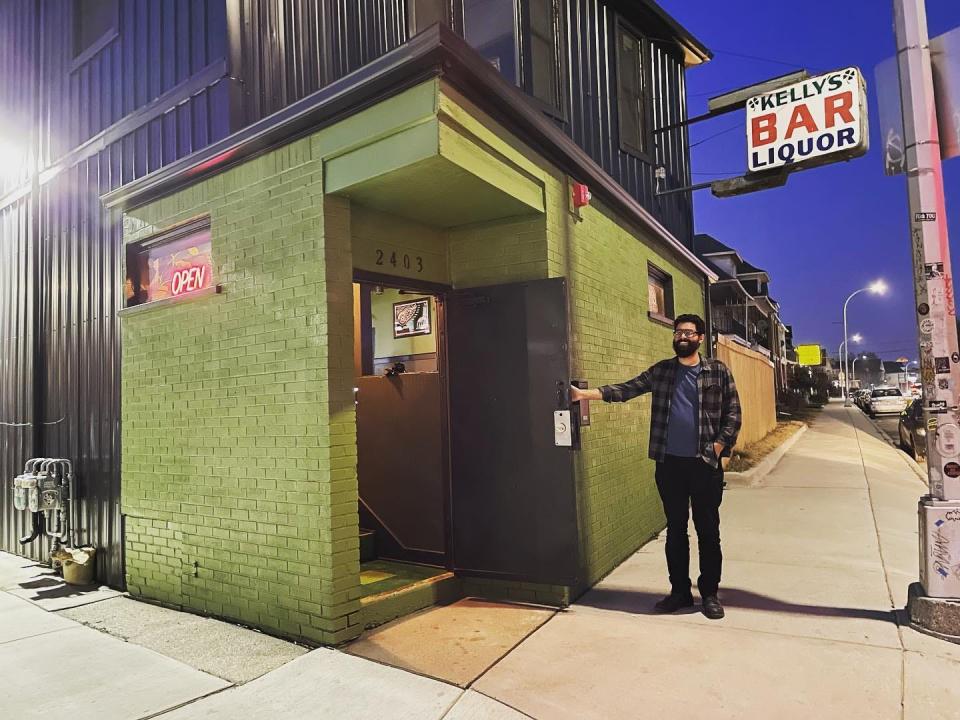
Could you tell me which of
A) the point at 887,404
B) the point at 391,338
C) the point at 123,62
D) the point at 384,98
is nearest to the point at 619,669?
the point at 391,338

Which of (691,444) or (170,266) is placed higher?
(170,266)

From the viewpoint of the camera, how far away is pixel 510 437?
5145 millimetres

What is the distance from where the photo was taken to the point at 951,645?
3.88 meters

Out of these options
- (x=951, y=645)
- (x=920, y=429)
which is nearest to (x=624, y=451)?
(x=951, y=645)

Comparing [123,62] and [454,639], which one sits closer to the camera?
[454,639]

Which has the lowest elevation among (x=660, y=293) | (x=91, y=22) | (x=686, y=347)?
(x=686, y=347)

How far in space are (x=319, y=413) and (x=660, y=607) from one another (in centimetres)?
283

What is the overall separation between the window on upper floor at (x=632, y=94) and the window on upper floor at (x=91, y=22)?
565 cm

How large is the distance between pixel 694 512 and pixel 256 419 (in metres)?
3.29

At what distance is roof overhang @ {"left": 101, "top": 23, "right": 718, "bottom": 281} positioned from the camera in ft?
13.0

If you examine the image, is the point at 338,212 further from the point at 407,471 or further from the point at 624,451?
the point at 624,451

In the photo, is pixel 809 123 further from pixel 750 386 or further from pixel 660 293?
pixel 750 386

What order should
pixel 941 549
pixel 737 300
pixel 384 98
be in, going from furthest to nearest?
1. pixel 737 300
2. pixel 384 98
3. pixel 941 549

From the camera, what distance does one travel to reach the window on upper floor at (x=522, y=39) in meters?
5.65
